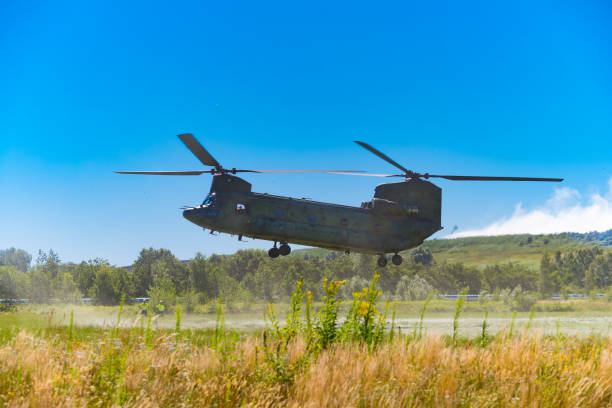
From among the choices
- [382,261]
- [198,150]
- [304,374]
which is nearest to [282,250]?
[382,261]

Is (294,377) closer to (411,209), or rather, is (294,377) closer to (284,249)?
(284,249)

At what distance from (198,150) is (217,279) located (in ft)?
56.4

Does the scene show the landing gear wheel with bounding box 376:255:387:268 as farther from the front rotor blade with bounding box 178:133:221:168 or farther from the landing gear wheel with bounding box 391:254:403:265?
the front rotor blade with bounding box 178:133:221:168

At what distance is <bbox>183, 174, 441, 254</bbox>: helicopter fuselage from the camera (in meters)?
22.4

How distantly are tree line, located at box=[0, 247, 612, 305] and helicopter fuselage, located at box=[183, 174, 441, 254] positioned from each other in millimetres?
3237

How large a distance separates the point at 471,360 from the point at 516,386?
100 centimetres

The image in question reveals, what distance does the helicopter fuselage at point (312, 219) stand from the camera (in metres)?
22.4

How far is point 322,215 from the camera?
2300 cm

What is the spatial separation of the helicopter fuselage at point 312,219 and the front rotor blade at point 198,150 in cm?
112

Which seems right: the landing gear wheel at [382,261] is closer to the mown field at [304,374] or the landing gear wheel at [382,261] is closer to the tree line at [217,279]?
the tree line at [217,279]

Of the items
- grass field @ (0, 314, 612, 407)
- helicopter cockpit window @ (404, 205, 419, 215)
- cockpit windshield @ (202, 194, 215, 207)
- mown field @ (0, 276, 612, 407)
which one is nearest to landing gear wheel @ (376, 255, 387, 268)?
helicopter cockpit window @ (404, 205, 419, 215)

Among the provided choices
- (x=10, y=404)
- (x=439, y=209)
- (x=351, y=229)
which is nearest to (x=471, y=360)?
(x=10, y=404)

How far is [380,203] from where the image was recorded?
23.9m

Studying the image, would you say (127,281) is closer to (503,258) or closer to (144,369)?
(144,369)
